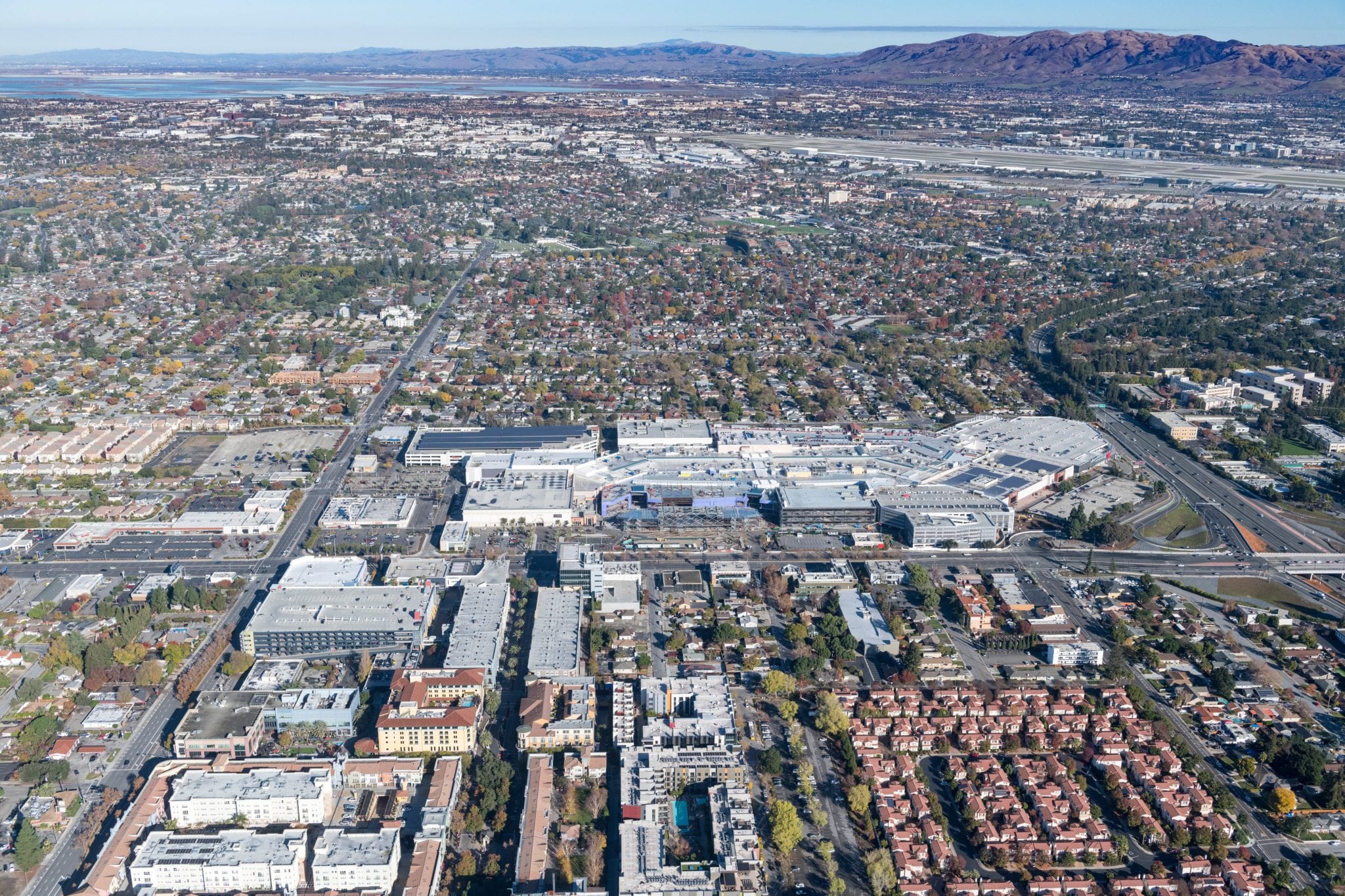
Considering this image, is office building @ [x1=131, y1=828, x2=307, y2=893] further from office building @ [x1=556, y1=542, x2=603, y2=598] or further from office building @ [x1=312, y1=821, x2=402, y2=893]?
office building @ [x1=556, y1=542, x2=603, y2=598]

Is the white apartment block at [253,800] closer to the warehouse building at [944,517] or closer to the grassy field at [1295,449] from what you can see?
the warehouse building at [944,517]

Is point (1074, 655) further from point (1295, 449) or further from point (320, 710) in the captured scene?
point (1295, 449)

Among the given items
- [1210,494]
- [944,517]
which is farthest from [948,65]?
[944,517]

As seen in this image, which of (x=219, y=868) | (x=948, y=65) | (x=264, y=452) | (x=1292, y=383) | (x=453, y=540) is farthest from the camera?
(x=948, y=65)

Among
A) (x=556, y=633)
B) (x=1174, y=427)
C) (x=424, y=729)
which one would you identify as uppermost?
(x=424, y=729)

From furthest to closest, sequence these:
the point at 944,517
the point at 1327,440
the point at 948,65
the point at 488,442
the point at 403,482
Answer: the point at 948,65 → the point at 1327,440 → the point at 488,442 → the point at 403,482 → the point at 944,517

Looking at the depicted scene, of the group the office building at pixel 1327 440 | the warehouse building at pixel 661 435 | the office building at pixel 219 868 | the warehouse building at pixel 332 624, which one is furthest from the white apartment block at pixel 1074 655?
the office building at pixel 1327 440

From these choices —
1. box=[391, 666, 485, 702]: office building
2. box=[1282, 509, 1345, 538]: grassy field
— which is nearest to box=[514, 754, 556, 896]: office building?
box=[391, 666, 485, 702]: office building
